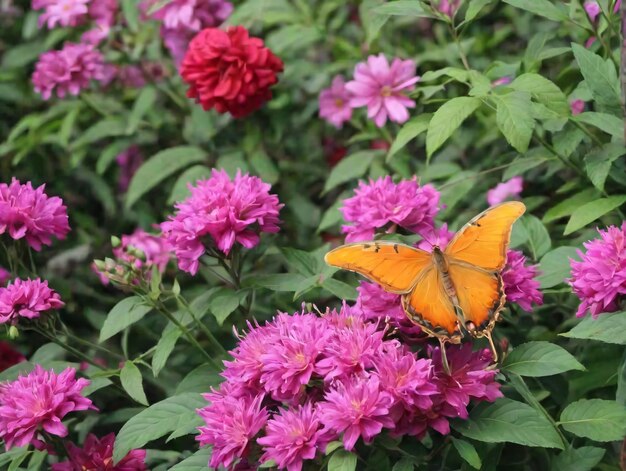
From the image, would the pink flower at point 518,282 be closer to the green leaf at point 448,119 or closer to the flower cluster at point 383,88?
the green leaf at point 448,119

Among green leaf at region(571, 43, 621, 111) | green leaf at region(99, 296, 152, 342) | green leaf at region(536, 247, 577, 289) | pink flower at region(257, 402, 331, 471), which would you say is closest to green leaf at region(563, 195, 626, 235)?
green leaf at region(536, 247, 577, 289)

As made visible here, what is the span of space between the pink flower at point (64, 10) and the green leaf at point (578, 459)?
1.59 meters

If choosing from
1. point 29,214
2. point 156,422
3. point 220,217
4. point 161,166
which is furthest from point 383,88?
point 156,422

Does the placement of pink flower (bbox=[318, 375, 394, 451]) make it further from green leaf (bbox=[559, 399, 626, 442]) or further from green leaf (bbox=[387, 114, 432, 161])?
green leaf (bbox=[387, 114, 432, 161])

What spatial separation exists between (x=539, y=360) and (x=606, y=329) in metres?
0.10

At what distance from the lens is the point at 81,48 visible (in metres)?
2.26

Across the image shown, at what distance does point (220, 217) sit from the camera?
1458 mm

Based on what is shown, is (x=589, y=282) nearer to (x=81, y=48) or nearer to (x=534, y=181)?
(x=534, y=181)

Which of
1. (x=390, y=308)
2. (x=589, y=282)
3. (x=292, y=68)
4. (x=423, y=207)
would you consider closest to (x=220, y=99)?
(x=292, y=68)

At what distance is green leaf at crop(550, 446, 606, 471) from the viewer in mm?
1327

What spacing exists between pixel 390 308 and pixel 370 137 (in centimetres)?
96

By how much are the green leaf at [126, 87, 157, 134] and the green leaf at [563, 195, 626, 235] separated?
113 cm

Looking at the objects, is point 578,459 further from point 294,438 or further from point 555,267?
point 294,438

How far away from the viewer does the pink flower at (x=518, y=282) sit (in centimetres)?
135
